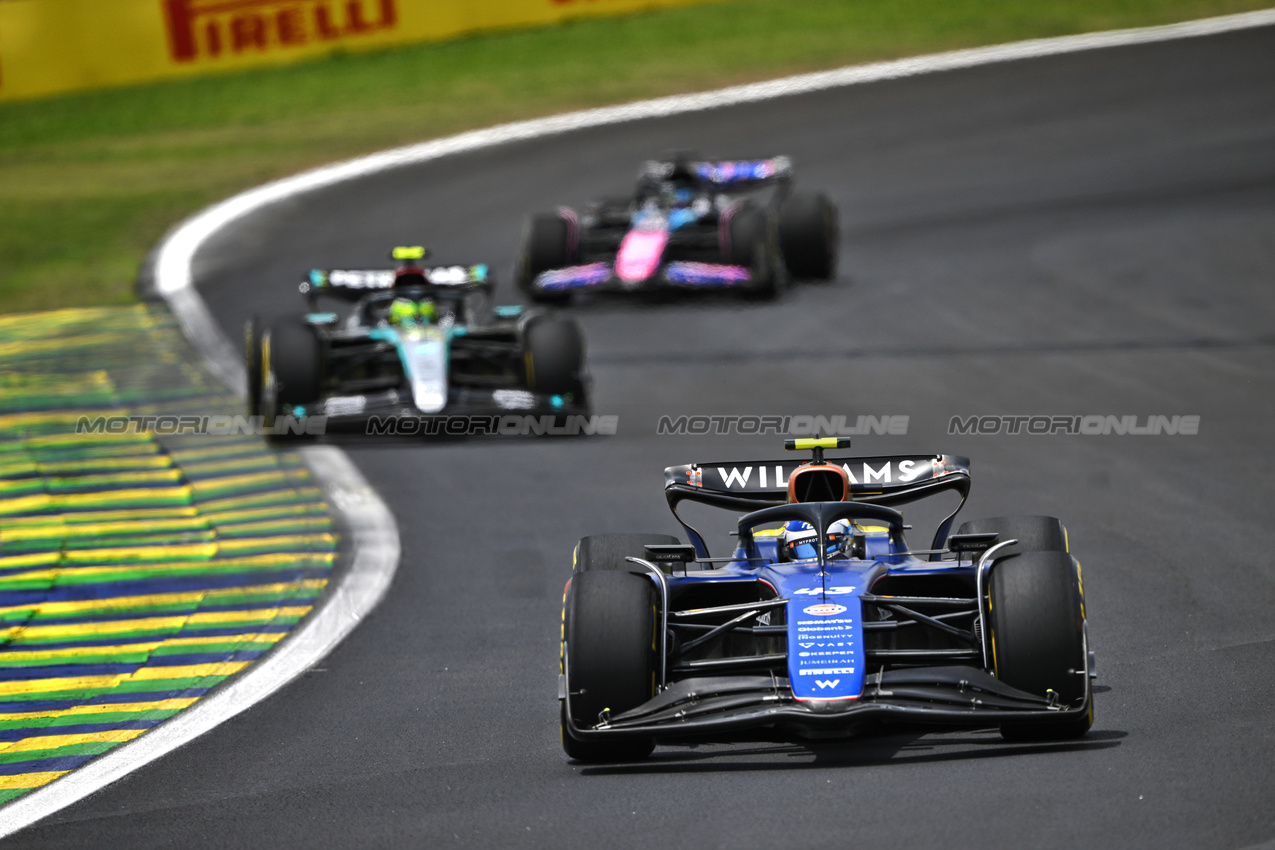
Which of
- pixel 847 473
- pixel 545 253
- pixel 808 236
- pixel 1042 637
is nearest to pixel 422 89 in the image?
pixel 545 253

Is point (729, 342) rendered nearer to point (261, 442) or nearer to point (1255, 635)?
point (261, 442)

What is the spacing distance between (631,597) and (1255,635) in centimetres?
319

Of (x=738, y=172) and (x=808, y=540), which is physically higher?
(x=808, y=540)

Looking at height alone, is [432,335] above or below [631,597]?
below

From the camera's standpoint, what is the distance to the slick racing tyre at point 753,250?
18.2 m

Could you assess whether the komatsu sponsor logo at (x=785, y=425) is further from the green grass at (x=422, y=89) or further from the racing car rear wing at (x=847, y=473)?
the green grass at (x=422, y=89)

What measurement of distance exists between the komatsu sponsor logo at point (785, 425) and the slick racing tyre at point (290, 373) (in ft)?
8.82

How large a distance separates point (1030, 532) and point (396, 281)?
8450 millimetres

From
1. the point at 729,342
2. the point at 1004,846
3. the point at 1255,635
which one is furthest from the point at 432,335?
the point at 1004,846

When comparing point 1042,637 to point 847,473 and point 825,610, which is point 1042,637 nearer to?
point 825,610

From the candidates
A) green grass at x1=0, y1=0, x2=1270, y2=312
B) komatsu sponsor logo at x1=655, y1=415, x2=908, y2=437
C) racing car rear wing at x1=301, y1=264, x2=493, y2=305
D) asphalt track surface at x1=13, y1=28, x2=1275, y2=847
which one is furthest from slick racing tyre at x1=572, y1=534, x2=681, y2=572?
green grass at x1=0, y1=0, x2=1270, y2=312

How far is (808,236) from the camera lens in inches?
745

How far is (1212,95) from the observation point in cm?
2605

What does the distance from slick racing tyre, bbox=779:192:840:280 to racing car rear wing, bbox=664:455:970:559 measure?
11514mm
